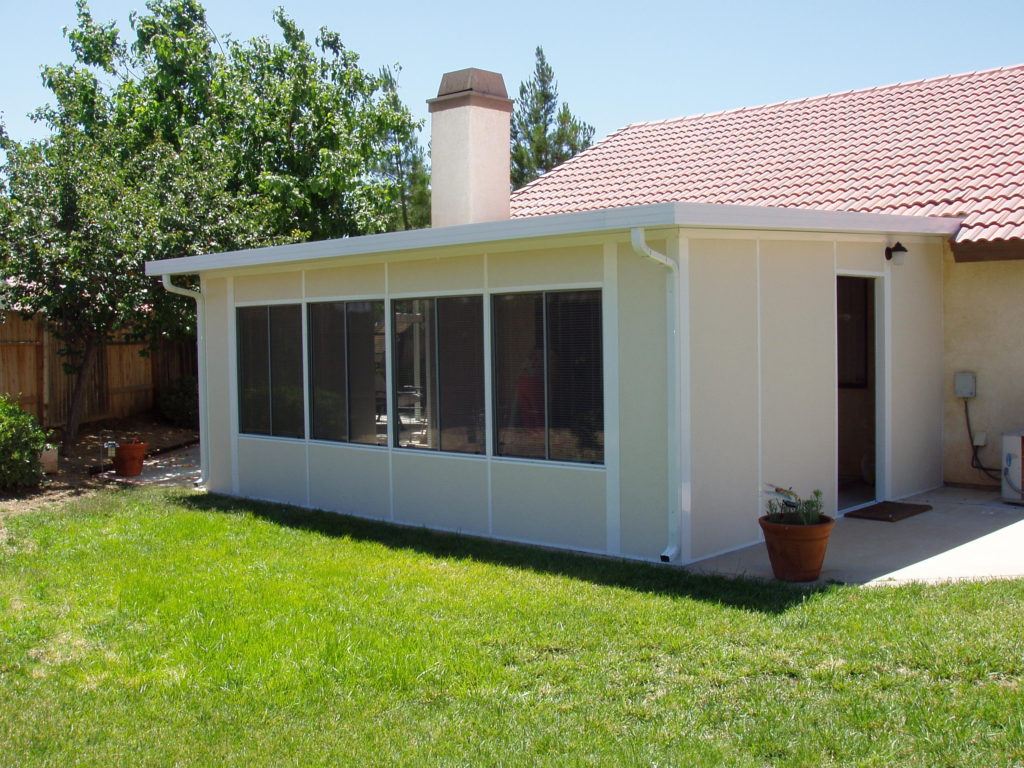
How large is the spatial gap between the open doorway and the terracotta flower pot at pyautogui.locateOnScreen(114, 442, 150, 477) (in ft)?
28.7

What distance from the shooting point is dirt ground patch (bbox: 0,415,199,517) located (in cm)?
1216

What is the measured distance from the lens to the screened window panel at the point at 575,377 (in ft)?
27.6

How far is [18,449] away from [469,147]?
6.19 meters

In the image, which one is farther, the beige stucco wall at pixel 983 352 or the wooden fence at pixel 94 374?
the wooden fence at pixel 94 374

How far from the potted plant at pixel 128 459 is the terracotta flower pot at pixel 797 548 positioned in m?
9.45

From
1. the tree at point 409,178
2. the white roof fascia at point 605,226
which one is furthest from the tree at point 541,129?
the white roof fascia at point 605,226

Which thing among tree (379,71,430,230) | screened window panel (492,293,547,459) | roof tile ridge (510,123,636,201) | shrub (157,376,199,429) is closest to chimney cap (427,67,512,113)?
screened window panel (492,293,547,459)

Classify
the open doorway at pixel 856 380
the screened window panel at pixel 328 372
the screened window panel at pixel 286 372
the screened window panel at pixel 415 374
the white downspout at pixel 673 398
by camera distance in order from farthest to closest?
the open doorway at pixel 856 380 → the screened window panel at pixel 286 372 → the screened window panel at pixel 328 372 → the screened window panel at pixel 415 374 → the white downspout at pixel 673 398

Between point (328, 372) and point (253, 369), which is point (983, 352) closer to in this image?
point (328, 372)

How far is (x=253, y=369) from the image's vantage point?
38.9ft

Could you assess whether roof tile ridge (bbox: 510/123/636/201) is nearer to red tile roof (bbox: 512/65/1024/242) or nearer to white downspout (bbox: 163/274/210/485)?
red tile roof (bbox: 512/65/1024/242)

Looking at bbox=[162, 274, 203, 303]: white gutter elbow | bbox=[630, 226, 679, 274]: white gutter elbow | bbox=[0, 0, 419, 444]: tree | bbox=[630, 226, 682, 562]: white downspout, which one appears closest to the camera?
bbox=[630, 226, 679, 274]: white gutter elbow

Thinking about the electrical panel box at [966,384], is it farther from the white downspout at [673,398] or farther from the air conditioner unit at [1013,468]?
the white downspout at [673,398]

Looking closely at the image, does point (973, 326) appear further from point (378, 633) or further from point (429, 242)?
point (378, 633)
